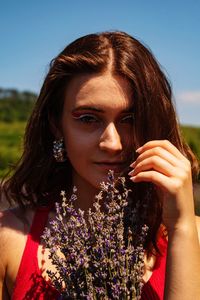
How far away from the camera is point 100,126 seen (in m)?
2.25

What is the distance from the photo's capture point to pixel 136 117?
227 centimetres

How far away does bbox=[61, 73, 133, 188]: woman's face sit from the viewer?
2.21 meters

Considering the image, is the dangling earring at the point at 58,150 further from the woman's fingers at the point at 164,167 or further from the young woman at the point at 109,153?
the woman's fingers at the point at 164,167

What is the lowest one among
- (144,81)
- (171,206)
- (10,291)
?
(10,291)

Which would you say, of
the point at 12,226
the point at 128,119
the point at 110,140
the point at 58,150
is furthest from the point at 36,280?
the point at 128,119

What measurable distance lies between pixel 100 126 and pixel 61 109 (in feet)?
1.07

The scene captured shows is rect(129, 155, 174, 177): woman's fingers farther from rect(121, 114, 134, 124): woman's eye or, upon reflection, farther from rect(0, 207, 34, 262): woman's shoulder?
rect(0, 207, 34, 262): woman's shoulder

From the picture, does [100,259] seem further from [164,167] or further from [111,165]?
[111,165]

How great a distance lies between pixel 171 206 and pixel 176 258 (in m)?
0.20

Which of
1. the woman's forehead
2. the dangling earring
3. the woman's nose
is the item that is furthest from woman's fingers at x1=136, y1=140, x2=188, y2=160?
the dangling earring

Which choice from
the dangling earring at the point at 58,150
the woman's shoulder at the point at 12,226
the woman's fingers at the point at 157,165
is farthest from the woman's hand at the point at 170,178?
the woman's shoulder at the point at 12,226

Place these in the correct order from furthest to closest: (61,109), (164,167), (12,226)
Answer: (12,226), (61,109), (164,167)

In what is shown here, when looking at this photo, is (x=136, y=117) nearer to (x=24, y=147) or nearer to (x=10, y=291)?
(x=24, y=147)

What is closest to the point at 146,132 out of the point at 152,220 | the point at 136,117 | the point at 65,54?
the point at 136,117
